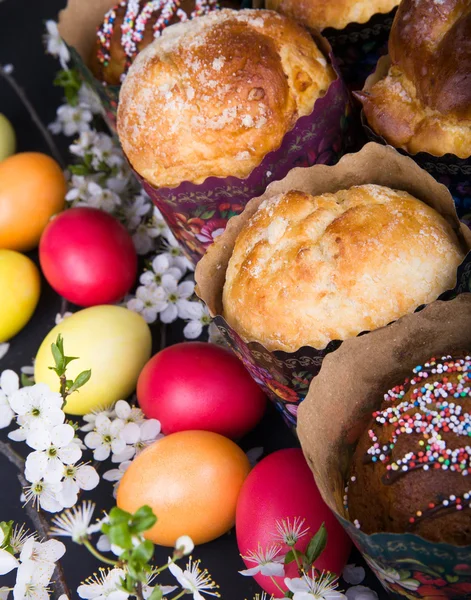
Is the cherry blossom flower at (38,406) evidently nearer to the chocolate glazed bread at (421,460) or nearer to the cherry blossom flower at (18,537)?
the cherry blossom flower at (18,537)

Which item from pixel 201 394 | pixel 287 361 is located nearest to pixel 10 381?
pixel 201 394

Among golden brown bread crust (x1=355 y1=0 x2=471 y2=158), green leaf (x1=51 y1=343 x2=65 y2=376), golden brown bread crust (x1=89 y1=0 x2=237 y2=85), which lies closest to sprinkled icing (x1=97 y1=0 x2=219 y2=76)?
golden brown bread crust (x1=89 y1=0 x2=237 y2=85)

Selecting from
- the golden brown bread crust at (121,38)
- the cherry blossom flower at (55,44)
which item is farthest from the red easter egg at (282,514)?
the cherry blossom flower at (55,44)

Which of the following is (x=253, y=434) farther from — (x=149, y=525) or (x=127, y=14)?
(x=127, y=14)

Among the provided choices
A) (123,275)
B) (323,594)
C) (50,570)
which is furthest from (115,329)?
(323,594)

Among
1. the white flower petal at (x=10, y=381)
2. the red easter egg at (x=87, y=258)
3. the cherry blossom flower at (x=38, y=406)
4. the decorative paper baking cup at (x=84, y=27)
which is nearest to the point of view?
the cherry blossom flower at (x=38, y=406)

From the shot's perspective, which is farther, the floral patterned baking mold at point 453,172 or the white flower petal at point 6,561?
the floral patterned baking mold at point 453,172

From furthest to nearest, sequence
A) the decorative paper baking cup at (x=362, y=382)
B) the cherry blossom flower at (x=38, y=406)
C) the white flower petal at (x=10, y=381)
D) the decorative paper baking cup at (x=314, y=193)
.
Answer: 1. the white flower petal at (x=10, y=381)
2. the cherry blossom flower at (x=38, y=406)
3. the decorative paper baking cup at (x=314, y=193)
4. the decorative paper baking cup at (x=362, y=382)

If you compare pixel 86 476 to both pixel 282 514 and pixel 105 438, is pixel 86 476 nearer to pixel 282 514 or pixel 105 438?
pixel 105 438

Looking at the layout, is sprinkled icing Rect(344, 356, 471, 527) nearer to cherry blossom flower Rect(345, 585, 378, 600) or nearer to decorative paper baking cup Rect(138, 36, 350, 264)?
cherry blossom flower Rect(345, 585, 378, 600)
